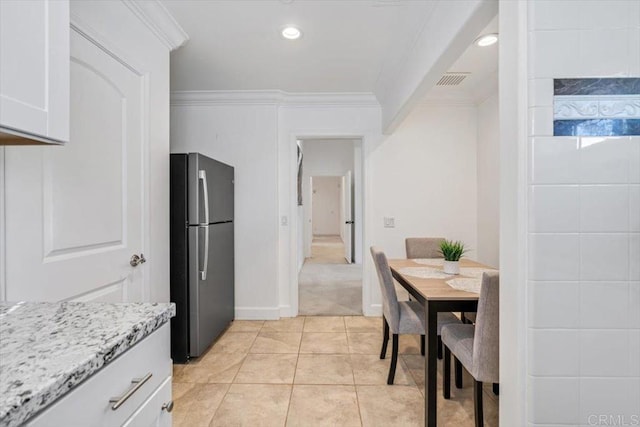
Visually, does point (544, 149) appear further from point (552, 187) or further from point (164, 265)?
point (164, 265)

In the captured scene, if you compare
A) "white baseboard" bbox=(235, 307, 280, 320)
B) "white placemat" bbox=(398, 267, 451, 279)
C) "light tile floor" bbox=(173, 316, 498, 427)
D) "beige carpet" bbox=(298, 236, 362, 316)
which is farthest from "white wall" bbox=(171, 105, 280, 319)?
"white placemat" bbox=(398, 267, 451, 279)

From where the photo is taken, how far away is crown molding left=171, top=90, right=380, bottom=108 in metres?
3.37

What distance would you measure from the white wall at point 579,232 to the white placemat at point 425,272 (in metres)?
1.14

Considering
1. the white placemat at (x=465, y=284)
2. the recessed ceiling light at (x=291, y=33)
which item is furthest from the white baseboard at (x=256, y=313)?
the recessed ceiling light at (x=291, y=33)

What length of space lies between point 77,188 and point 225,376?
162 centimetres

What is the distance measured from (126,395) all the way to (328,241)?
10.4 metres

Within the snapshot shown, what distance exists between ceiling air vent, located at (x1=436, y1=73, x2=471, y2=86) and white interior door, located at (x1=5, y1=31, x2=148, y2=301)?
8.55 ft

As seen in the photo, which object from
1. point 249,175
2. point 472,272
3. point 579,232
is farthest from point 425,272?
point 249,175

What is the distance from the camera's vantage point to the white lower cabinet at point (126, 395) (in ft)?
1.90

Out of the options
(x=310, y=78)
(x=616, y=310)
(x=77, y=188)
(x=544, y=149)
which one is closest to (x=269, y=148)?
(x=310, y=78)

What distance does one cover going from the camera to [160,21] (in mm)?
1961

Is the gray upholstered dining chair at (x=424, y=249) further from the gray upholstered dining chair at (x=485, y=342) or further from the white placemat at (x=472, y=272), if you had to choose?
the gray upholstered dining chair at (x=485, y=342)

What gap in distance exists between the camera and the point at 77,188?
1.38 metres

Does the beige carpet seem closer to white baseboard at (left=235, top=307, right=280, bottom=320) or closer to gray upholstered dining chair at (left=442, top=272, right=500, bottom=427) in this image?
white baseboard at (left=235, top=307, right=280, bottom=320)
